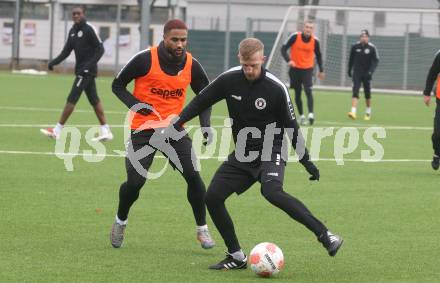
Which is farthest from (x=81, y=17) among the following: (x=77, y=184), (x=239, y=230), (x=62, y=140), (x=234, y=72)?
(x=234, y=72)

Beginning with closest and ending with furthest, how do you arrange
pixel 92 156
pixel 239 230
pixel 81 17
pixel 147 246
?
pixel 147 246 < pixel 239 230 < pixel 92 156 < pixel 81 17

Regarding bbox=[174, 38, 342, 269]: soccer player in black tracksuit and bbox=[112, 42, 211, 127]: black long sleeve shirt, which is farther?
bbox=[112, 42, 211, 127]: black long sleeve shirt

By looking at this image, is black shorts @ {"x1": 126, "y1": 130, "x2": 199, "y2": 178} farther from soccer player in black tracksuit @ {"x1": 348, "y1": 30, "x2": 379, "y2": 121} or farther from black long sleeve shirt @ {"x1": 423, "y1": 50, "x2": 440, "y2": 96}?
soccer player in black tracksuit @ {"x1": 348, "y1": 30, "x2": 379, "y2": 121}

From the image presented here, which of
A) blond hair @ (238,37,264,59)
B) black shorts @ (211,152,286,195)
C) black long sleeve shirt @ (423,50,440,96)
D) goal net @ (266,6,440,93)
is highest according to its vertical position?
blond hair @ (238,37,264,59)

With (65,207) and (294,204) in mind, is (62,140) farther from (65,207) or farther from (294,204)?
(294,204)

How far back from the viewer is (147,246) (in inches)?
392

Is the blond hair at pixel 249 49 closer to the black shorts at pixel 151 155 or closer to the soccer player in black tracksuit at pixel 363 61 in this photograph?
the black shorts at pixel 151 155

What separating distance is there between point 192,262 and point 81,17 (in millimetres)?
10695

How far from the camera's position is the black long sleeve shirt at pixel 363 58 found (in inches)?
1104

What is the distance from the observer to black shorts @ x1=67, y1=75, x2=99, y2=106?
62.3 ft

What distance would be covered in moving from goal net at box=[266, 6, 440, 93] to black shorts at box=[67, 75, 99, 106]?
20920mm

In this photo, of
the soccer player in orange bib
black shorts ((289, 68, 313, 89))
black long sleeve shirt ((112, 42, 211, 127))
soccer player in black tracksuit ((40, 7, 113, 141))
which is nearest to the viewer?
the soccer player in orange bib

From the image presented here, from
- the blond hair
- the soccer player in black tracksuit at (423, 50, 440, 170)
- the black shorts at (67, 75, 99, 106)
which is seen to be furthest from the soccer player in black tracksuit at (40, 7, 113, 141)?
the blond hair

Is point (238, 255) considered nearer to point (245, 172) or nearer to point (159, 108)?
point (245, 172)
